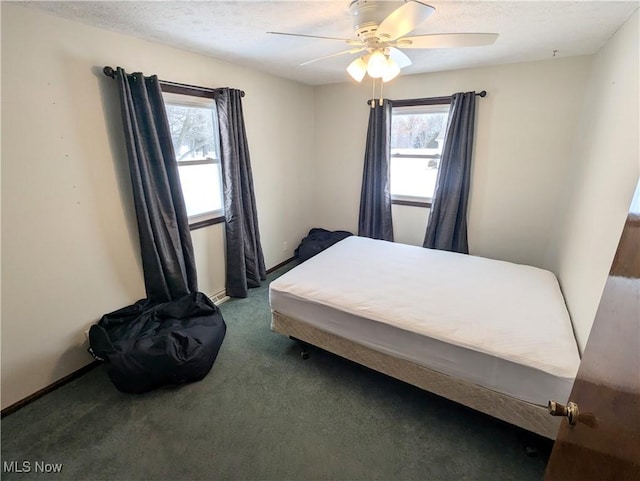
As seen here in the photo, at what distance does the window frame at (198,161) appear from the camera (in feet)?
7.52

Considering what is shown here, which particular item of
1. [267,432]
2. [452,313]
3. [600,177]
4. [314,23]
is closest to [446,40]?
[314,23]

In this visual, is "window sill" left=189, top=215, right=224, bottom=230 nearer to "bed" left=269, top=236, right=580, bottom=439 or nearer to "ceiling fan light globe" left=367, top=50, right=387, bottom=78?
"bed" left=269, top=236, right=580, bottom=439

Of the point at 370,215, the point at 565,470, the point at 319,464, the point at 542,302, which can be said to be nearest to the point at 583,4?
the point at 542,302

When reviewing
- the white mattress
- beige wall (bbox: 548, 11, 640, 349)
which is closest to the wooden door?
the white mattress

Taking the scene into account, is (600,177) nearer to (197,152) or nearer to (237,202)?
(237,202)

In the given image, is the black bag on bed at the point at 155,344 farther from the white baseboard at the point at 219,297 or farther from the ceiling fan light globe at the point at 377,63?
the ceiling fan light globe at the point at 377,63

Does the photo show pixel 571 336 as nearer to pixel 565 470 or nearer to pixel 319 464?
pixel 565 470

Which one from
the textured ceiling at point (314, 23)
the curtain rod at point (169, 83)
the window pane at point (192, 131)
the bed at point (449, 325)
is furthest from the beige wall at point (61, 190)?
the bed at point (449, 325)

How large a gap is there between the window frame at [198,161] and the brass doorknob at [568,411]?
264cm

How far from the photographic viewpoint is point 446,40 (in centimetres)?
157

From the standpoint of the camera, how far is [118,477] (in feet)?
4.71

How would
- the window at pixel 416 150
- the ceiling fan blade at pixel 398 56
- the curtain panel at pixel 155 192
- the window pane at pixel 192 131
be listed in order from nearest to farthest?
the ceiling fan blade at pixel 398 56 → the curtain panel at pixel 155 192 → the window pane at pixel 192 131 → the window at pixel 416 150

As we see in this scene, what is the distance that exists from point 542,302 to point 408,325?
0.91m

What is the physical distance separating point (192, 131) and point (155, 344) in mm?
1792
